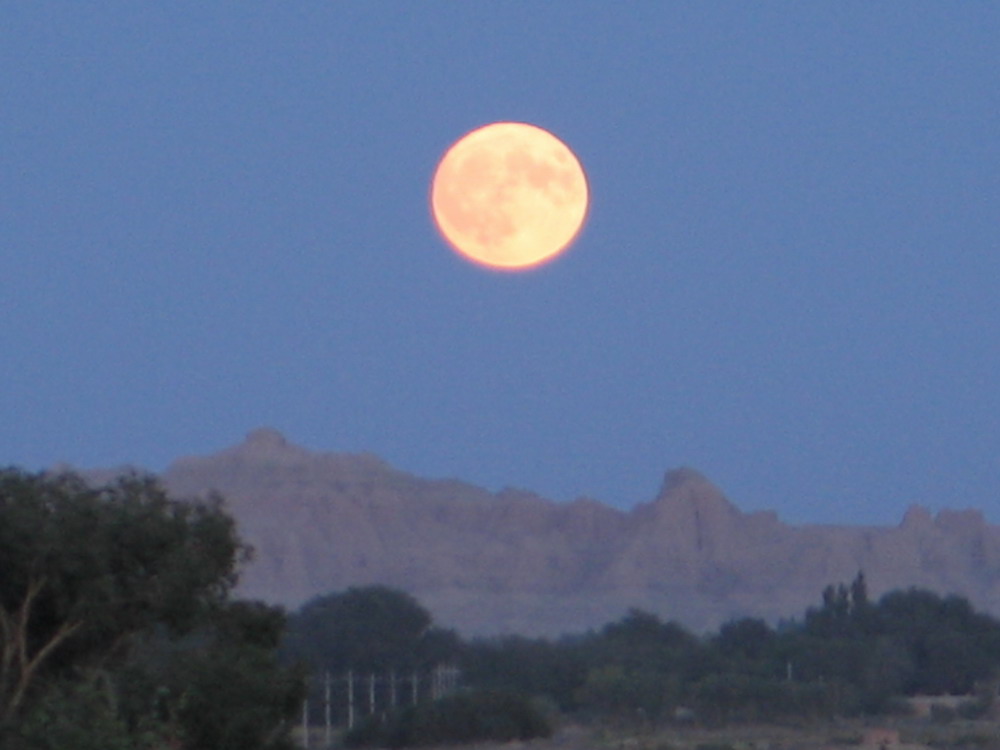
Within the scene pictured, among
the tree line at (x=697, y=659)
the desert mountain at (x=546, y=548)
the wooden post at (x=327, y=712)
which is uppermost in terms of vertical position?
the desert mountain at (x=546, y=548)

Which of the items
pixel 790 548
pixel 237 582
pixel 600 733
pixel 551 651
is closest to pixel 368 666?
pixel 551 651

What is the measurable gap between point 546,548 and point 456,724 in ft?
297

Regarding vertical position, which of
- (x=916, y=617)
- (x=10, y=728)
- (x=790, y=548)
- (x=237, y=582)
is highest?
(x=790, y=548)

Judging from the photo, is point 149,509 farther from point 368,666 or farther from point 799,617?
point 799,617

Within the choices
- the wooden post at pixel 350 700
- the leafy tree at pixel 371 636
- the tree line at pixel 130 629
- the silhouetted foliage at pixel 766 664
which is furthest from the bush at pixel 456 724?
the tree line at pixel 130 629

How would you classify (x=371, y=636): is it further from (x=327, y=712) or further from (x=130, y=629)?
(x=130, y=629)

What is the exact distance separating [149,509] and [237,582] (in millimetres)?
1943

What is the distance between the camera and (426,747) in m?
58.1

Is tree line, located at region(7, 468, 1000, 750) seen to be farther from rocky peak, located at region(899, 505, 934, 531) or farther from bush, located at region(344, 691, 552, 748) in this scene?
rocky peak, located at region(899, 505, 934, 531)

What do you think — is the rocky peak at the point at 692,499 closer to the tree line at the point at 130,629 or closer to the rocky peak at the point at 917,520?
the rocky peak at the point at 917,520

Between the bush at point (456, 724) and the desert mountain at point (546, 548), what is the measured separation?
230 feet

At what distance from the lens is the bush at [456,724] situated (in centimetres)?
5859

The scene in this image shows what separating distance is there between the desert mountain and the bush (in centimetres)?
7020

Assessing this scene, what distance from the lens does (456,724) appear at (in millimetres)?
58844
